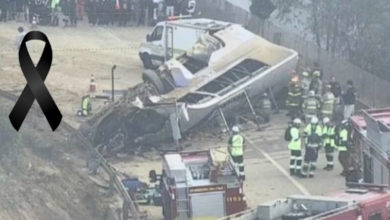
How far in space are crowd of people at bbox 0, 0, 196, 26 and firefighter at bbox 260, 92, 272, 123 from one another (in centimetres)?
1162

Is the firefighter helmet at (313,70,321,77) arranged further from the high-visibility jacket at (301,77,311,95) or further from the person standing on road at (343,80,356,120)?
the person standing on road at (343,80,356,120)

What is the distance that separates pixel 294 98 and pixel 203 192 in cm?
886

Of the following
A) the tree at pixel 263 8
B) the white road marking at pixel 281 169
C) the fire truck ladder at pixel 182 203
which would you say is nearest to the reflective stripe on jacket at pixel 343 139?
the white road marking at pixel 281 169

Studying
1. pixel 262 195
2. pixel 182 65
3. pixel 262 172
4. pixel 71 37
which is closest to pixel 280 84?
pixel 182 65

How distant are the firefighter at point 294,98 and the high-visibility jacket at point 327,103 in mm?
926

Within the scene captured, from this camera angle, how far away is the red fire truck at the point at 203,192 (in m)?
19.2

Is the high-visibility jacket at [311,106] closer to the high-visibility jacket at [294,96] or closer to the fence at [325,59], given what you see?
the high-visibility jacket at [294,96]

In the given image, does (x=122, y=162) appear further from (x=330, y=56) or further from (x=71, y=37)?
(x=71, y=37)

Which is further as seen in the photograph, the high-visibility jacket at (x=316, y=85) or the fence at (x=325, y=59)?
the fence at (x=325, y=59)

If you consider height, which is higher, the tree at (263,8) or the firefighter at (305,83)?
the tree at (263,8)

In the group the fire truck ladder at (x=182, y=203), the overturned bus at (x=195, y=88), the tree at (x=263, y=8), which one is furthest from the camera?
the tree at (x=263, y=8)

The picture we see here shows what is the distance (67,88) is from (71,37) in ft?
21.1

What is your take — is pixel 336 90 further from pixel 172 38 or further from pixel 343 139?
pixel 172 38

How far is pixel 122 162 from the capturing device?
81.1ft
